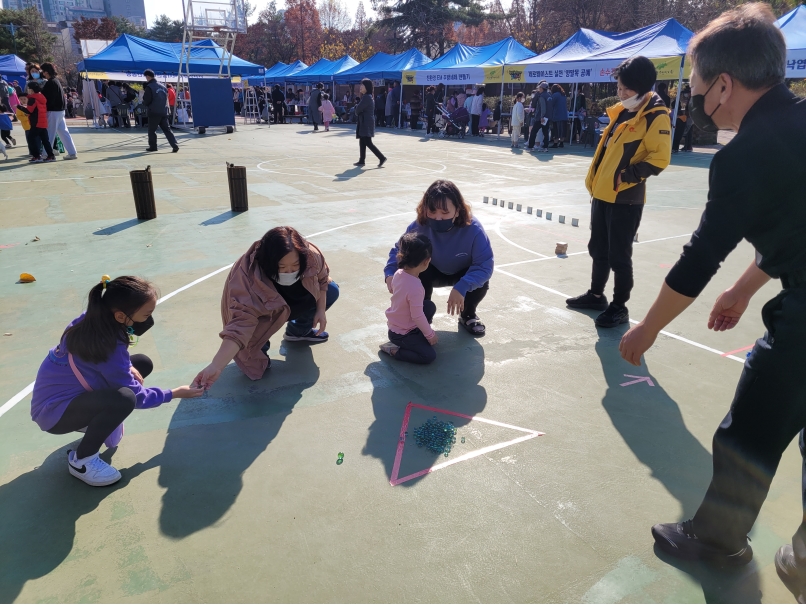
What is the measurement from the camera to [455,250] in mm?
4383

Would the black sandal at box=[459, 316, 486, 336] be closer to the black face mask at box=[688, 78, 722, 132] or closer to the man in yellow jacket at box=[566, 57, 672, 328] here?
the man in yellow jacket at box=[566, 57, 672, 328]

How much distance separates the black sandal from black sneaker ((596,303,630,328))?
1013mm

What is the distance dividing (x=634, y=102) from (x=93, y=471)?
439 cm

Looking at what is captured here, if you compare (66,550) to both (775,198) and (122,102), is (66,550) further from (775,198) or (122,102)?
(122,102)

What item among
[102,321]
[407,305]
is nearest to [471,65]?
[407,305]

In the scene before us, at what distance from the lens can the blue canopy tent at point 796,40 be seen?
15055 mm

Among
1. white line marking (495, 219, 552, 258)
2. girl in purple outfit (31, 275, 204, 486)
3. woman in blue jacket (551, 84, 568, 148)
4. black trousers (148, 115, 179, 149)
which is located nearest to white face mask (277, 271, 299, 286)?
girl in purple outfit (31, 275, 204, 486)

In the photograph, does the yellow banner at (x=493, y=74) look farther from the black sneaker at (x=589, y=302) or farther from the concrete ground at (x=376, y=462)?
the black sneaker at (x=589, y=302)

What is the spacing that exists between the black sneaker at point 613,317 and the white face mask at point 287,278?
8.40 feet

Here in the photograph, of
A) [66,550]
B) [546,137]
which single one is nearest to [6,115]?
[546,137]

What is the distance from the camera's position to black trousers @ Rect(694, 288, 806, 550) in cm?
190

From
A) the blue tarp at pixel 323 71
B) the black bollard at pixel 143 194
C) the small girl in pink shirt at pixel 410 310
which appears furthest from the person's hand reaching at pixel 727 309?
the blue tarp at pixel 323 71

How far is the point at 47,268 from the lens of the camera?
5844 mm

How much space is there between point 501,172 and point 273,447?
1172cm
